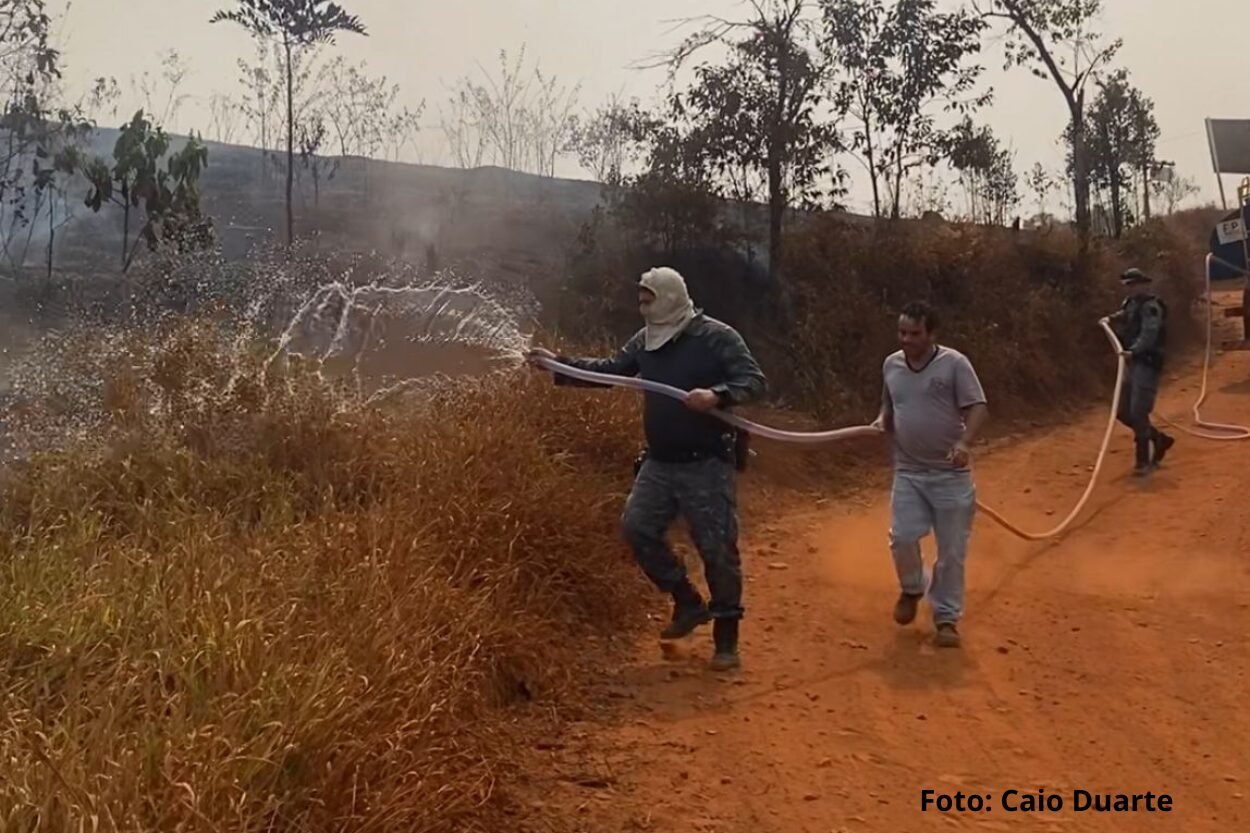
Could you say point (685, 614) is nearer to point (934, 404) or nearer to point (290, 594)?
point (934, 404)

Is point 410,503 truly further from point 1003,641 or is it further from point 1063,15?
point 1063,15

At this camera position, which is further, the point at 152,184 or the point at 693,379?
the point at 152,184

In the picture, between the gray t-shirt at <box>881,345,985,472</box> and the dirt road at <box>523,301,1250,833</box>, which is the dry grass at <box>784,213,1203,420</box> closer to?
the dirt road at <box>523,301,1250,833</box>

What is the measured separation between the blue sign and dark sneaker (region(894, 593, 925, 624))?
34.3ft

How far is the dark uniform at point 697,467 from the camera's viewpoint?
16.8ft

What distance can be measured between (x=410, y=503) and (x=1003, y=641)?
294cm

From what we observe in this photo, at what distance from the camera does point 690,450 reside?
514 centimetres

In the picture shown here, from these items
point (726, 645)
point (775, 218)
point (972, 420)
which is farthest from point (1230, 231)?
point (726, 645)

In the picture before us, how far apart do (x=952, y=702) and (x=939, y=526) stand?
108 centimetres

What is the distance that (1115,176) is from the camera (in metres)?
22.8

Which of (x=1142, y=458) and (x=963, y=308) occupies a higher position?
(x=963, y=308)

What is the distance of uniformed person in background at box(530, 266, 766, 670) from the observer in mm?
5105

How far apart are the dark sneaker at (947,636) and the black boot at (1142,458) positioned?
197 inches

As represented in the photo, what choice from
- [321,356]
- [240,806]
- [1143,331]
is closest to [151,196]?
[321,356]
